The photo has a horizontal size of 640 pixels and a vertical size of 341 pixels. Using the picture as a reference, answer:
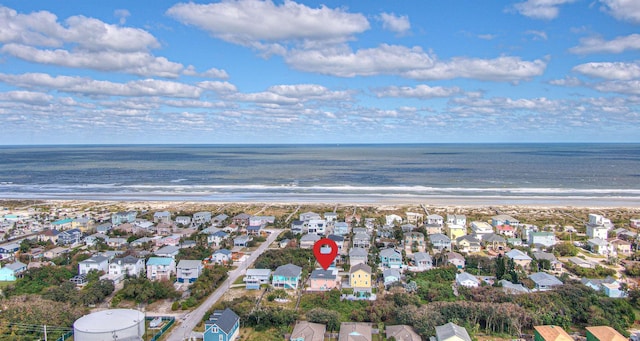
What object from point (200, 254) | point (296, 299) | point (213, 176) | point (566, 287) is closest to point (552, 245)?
point (566, 287)

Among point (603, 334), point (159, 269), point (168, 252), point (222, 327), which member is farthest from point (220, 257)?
point (603, 334)

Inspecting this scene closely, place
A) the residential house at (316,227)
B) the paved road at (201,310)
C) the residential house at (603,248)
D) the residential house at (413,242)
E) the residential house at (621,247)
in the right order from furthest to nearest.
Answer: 1. the residential house at (316,227)
2. the residential house at (413,242)
3. the residential house at (621,247)
4. the residential house at (603,248)
5. the paved road at (201,310)

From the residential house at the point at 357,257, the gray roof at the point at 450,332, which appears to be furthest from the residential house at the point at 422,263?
the gray roof at the point at 450,332

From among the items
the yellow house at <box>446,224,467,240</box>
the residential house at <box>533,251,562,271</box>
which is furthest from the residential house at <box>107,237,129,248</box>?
the residential house at <box>533,251,562,271</box>

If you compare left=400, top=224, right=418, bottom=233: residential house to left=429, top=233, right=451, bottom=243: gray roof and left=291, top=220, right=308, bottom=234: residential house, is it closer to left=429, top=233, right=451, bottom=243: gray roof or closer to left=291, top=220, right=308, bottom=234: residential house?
left=429, top=233, right=451, bottom=243: gray roof

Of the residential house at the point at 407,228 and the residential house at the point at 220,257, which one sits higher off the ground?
the residential house at the point at 407,228

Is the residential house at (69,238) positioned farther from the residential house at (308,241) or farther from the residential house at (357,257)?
the residential house at (357,257)
